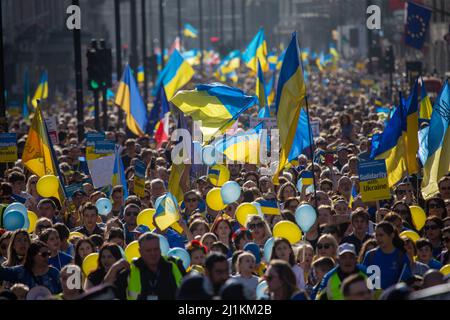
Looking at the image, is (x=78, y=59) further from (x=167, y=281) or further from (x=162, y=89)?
(x=167, y=281)

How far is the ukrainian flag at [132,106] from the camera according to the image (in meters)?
25.6

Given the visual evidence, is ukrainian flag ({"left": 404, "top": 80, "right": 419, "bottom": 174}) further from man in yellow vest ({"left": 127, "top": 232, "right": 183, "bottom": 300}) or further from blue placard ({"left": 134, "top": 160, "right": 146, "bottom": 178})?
man in yellow vest ({"left": 127, "top": 232, "right": 183, "bottom": 300})

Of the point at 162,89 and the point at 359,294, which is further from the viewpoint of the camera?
the point at 162,89

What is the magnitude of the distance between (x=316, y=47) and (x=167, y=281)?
4128 inches

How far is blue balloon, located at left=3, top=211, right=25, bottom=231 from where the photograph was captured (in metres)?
12.9

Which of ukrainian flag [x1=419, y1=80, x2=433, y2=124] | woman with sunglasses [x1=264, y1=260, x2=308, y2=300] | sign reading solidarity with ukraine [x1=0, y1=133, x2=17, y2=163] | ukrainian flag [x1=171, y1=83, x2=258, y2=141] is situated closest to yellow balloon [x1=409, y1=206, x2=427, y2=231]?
woman with sunglasses [x1=264, y1=260, x2=308, y2=300]

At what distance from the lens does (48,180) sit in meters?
15.4

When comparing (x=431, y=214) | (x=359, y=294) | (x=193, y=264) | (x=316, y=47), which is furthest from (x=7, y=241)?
(x=316, y=47)

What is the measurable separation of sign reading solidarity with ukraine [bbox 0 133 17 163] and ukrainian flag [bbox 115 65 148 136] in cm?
729

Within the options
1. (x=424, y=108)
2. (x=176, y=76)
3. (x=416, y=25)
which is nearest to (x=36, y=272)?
(x=424, y=108)

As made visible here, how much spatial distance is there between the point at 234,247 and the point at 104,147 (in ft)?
20.2

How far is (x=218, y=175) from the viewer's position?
53.7ft

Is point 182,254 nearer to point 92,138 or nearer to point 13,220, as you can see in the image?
point 13,220

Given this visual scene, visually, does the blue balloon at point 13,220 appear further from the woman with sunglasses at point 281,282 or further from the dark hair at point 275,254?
the woman with sunglasses at point 281,282
